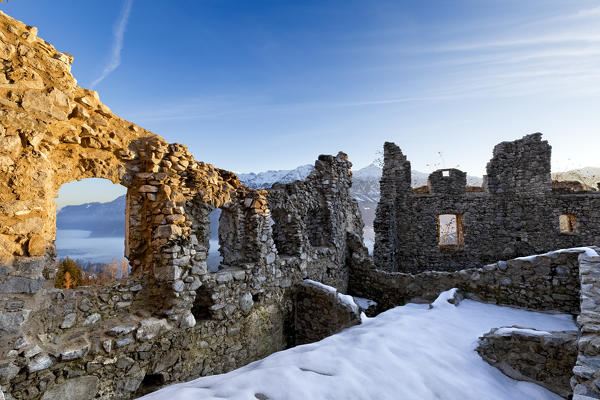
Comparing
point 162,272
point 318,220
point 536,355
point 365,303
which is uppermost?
point 318,220

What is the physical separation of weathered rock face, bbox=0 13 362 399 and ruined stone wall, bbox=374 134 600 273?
7584 millimetres

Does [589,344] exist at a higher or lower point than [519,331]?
higher

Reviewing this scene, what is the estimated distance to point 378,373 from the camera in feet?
10.1

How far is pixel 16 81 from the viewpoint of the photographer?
11.7ft

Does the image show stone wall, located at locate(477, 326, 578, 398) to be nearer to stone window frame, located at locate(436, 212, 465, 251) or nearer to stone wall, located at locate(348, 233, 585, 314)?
stone wall, located at locate(348, 233, 585, 314)

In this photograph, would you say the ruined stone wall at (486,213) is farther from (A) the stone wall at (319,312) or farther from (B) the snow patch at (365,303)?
(A) the stone wall at (319,312)

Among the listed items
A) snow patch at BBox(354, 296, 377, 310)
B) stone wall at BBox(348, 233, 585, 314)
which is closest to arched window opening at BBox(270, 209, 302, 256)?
snow patch at BBox(354, 296, 377, 310)

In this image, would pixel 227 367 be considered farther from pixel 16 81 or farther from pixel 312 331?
pixel 16 81

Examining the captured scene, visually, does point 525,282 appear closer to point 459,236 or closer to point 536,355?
point 536,355

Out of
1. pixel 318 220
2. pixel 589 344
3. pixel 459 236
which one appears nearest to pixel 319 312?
pixel 318 220

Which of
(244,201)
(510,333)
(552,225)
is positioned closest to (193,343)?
(244,201)

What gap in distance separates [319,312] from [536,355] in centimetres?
440

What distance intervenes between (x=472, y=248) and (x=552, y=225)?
3.17 metres

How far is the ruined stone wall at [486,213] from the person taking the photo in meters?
12.5
